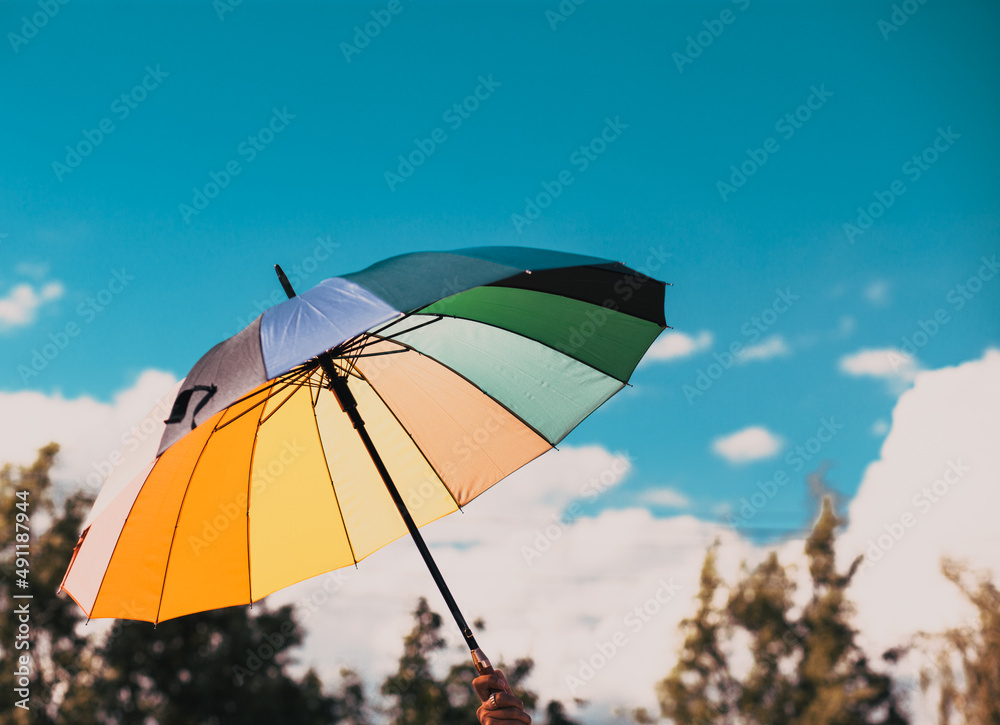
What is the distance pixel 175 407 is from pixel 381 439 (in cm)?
102

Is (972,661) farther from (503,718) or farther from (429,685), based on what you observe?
A: (503,718)

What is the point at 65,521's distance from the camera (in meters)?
15.9

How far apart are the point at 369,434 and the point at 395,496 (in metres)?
0.52

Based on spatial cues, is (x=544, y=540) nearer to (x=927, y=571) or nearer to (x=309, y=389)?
(x=927, y=571)

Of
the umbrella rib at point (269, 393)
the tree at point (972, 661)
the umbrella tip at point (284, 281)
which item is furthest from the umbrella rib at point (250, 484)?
the tree at point (972, 661)

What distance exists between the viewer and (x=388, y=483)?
2281mm

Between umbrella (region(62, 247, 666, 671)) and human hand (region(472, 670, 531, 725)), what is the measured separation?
0.16ft

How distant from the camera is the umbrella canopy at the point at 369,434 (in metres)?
2.29

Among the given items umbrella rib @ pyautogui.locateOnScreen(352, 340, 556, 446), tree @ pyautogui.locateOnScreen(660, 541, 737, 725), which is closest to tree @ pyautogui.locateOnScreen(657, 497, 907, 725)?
tree @ pyautogui.locateOnScreen(660, 541, 737, 725)

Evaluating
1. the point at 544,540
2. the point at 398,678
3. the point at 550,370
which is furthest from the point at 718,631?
the point at 550,370

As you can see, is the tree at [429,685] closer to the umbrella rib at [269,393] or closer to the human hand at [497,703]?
the umbrella rib at [269,393]

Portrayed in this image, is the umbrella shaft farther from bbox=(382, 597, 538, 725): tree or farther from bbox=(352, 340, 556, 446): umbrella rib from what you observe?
bbox=(382, 597, 538, 725): tree

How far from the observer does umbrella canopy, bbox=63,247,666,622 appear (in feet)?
7.52

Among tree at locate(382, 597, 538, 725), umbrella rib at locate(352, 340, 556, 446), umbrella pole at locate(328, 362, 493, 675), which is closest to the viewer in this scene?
umbrella pole at locate(328, 362, 493, 675)
